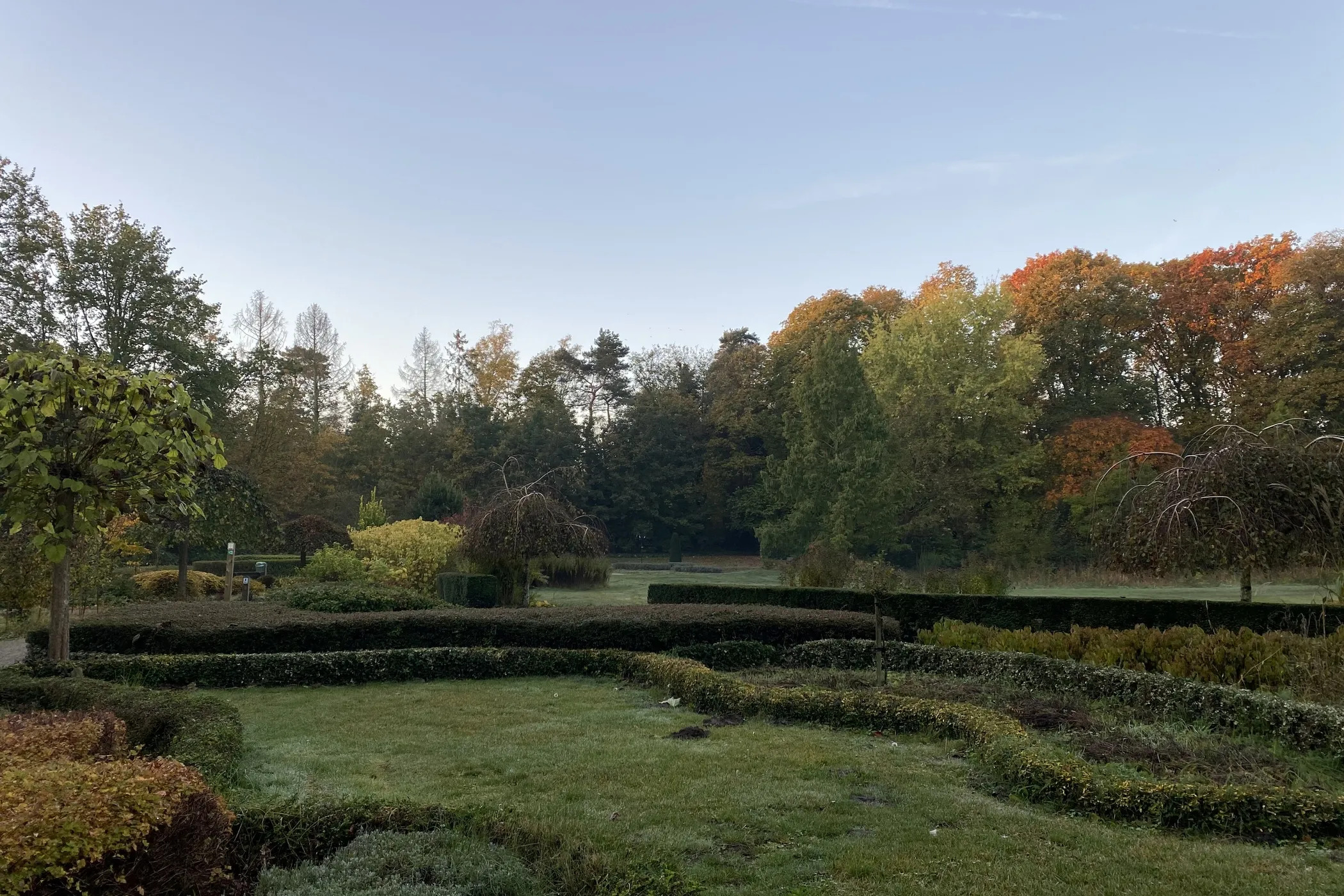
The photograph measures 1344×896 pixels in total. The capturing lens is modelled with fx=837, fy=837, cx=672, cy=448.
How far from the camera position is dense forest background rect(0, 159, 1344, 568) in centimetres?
2692

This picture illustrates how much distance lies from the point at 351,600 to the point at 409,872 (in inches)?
424

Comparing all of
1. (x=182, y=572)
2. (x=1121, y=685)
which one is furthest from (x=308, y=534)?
(x=1121, y=685)

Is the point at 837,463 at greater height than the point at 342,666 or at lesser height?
greater

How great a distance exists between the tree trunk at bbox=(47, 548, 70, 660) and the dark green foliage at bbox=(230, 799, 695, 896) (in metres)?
4.53

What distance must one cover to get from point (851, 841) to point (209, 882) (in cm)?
294

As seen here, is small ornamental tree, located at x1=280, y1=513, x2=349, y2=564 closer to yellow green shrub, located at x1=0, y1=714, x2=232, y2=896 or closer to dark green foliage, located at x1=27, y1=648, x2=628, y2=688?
dark green foliage, located at x1=27, y1=648, x2=628, y2=688

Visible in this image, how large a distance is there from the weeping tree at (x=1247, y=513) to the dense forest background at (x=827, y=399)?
44.4 feet

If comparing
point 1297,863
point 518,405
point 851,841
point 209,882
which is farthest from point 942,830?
point 518,405

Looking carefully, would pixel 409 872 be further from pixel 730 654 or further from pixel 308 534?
pixel 308 534

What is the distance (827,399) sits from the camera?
31.5 meters

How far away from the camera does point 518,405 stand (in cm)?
4666

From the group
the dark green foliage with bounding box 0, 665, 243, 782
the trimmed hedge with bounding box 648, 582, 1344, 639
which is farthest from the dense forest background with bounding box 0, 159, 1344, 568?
the dark green foliage with bounding box 0, 665, 243, 782

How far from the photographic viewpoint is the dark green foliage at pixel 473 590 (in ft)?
55.0

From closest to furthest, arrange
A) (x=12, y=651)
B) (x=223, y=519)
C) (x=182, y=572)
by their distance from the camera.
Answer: (x=12, y=651) → (x=223, y=519) → (x=182, y=572)
